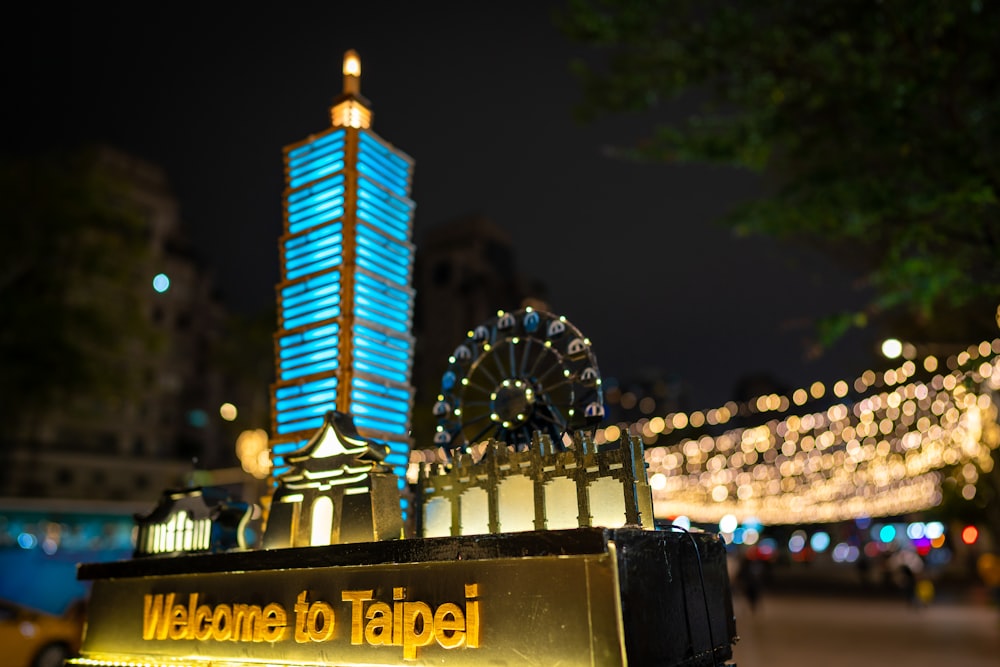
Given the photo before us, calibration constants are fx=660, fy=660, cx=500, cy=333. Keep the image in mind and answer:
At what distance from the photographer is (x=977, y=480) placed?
109 feet

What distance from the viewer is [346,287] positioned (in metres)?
6.00

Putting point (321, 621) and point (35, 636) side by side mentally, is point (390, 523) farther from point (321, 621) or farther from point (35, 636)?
point (35, 636)

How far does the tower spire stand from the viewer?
6.65 meters

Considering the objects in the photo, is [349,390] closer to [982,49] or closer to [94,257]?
[982,49]

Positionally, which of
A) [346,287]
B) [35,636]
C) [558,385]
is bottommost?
[35,636]

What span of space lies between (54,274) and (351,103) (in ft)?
69.5

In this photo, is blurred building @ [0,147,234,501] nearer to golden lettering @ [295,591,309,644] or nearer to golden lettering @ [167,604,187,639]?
golden lettering @ [167,604,187,639]

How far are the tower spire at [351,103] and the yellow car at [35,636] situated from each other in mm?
10954

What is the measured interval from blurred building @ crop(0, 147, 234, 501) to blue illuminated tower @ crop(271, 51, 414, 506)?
24.5 meters

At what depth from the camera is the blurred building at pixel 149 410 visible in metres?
37.3

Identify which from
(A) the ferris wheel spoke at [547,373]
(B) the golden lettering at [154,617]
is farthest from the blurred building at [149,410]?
(A) the ferris wheel spoke at [547,373]

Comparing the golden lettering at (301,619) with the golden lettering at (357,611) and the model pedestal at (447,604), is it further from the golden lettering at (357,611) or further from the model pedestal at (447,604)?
the golden lettering at (357,611)

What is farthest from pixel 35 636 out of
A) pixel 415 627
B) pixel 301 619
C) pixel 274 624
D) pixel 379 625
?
pixel 415 627

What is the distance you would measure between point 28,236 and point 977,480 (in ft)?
140
